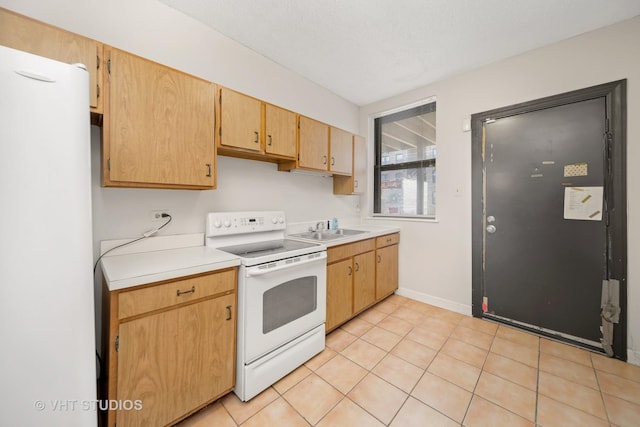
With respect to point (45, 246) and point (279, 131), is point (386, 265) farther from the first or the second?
point (45, 246)

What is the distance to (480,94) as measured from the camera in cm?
251

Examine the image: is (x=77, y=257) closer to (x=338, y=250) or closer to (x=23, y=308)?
(x=23, y=308)

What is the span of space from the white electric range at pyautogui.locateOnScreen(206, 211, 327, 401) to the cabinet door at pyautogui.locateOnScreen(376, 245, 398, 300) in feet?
3.29

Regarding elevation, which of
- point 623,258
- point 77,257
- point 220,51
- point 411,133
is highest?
point 220,51

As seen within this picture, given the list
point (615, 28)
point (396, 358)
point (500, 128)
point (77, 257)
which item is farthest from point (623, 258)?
point (77, 257)

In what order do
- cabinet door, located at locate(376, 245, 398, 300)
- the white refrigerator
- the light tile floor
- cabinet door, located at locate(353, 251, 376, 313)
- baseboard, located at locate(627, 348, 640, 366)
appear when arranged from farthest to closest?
cabinet door, located at locate(376, 245, 398, 300) → cabinet door, located at locate(353, 251, 376, 313) → baseboard, located at locate(627, 348, 640, 366) → the light tile floor → the white refrigerator

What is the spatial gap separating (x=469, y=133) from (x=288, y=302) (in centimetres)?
253

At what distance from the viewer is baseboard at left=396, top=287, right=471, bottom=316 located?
2.65 m

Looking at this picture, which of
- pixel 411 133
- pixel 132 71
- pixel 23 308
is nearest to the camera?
pixel 23 308

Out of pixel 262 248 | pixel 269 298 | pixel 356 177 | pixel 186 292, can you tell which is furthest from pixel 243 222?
pixel 356 177

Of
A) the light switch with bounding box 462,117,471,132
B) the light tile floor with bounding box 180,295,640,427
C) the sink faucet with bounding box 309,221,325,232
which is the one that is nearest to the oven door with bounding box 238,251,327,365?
the light tile floor with bounding box 180,295,640,427

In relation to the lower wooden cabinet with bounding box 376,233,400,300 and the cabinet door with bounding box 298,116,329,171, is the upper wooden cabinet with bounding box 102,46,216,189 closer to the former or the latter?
the cabinet door with bounding box 298,116,329,171

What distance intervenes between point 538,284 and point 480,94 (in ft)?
6.47

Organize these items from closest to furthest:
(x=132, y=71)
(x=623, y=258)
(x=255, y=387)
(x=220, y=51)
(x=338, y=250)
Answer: (x=132, y=71), (x=255, y=387), (x=623, y=258), (x=220, y=51), (x=338, y=250)
